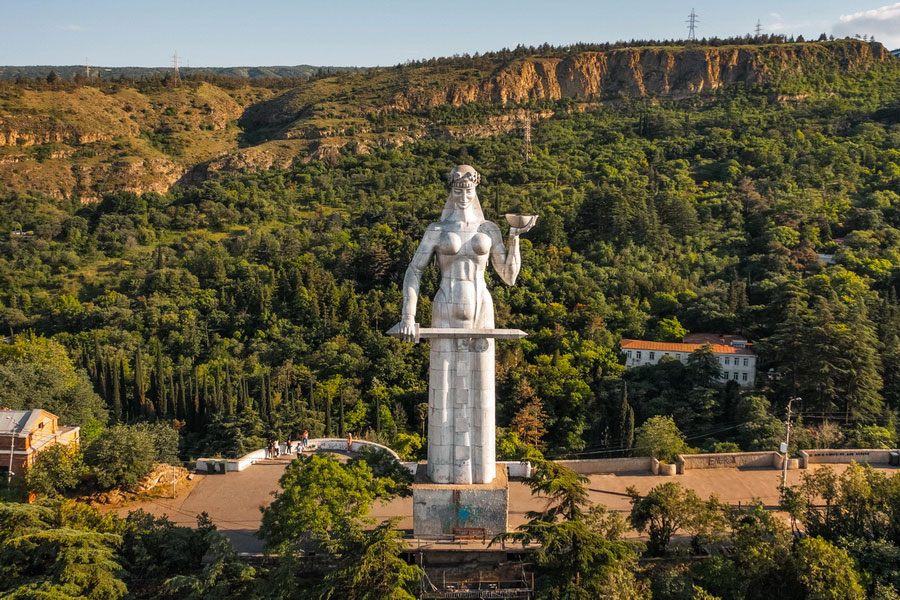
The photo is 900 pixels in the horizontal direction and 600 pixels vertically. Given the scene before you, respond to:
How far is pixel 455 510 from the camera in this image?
1638 centimetres

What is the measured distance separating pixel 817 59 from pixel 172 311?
103 metres

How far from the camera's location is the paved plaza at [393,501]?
20.5 m

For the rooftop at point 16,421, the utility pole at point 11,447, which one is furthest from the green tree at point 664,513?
the rooftop at point 16,421

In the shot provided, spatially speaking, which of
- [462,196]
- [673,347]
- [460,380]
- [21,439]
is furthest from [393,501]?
[673,347]

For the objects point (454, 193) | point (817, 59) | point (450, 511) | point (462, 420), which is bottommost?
point (450, 511)

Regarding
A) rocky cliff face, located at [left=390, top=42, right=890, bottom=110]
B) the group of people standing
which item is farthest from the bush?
rocky cliff face, located at [left=390, top=42, right=890, bottom=110]

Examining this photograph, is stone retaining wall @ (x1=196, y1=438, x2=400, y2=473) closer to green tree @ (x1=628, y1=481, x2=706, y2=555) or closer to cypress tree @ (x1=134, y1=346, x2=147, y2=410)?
green tree @ (x1=628, y1=481, x2=706, y2=555)

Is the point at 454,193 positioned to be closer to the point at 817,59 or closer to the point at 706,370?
the point at 706,370

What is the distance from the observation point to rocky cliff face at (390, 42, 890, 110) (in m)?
115

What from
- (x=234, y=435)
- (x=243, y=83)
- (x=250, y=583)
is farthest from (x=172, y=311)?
(x=243, y=83)

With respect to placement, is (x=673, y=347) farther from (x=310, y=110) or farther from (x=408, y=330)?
(x=310, y=110)

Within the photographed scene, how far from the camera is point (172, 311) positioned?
53531mm

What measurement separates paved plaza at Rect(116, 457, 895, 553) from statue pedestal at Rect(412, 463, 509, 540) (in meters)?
2.66

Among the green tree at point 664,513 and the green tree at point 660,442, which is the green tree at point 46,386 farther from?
the green tree at point 664,513
